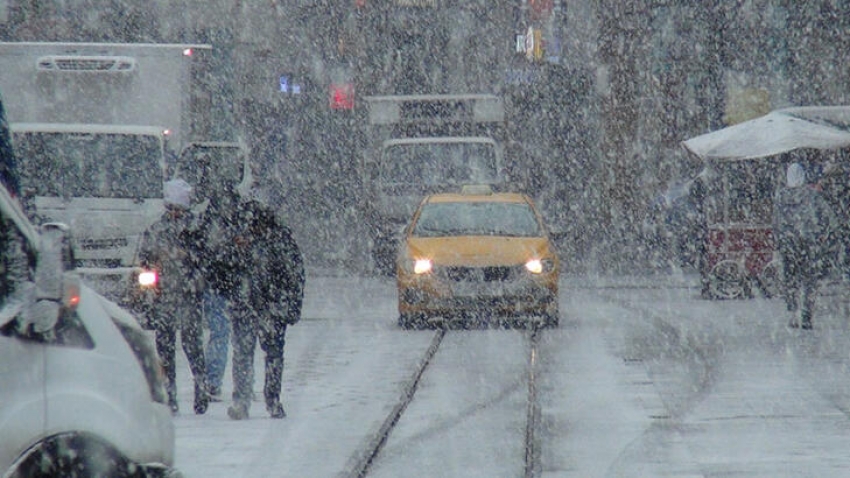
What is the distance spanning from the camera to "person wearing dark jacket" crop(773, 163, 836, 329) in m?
18.0

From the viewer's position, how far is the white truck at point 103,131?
17.6m

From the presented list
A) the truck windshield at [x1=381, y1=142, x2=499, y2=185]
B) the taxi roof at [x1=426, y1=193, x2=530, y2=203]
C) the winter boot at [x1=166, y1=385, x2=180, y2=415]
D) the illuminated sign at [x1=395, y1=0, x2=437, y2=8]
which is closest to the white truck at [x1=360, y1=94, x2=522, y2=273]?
the truck windshield at [x1=381, y1=142, x2=499, y2=185]

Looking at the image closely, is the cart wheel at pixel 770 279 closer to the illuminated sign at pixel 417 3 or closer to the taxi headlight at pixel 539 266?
the taxi headlight at pixel 539 266

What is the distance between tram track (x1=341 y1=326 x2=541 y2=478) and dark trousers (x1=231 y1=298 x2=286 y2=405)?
0.76 m

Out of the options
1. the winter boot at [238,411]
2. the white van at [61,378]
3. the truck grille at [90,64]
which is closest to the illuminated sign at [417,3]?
the truck grille at [90,64]

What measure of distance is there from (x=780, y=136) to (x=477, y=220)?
565cm

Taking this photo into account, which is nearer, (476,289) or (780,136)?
(476,289)

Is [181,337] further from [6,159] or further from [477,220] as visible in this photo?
[477,220]

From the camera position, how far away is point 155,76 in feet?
63.7

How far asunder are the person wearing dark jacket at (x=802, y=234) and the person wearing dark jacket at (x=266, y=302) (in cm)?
811

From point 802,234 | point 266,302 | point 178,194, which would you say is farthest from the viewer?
point 802,234

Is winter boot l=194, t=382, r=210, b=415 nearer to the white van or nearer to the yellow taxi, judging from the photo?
the white van

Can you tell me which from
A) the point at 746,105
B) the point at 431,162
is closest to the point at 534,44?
the point at 746,105

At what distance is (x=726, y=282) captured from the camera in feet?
75.2
